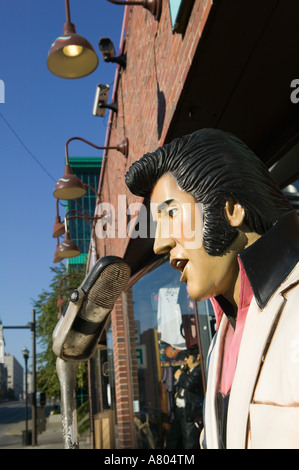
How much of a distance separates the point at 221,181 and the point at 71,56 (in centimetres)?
383

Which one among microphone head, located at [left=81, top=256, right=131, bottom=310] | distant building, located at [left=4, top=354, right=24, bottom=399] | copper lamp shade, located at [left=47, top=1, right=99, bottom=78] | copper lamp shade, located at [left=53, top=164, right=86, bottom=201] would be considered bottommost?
microphone head, located at [left=81, top=256, right=131, bottom=310]

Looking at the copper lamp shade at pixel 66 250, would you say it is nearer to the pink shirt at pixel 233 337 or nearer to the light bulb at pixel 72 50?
the light bulb at pixel 72 50

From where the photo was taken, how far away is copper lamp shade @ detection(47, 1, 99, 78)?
4.62m

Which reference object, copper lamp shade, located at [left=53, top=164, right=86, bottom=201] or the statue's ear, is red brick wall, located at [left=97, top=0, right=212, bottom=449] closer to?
copper lamp shade, located at [left=53, top=164, right=86, bottom=201]

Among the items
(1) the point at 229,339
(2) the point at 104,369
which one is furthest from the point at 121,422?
(1) the point at 229,339

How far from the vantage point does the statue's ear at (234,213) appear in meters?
1.37

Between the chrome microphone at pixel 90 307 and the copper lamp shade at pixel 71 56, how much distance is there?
3326 mm

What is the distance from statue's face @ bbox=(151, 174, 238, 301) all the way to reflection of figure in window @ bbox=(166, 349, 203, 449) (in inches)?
155

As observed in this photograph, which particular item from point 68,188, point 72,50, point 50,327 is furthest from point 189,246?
point 50,327

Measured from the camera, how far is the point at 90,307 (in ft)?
6.43

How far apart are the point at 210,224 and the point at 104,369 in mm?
11208

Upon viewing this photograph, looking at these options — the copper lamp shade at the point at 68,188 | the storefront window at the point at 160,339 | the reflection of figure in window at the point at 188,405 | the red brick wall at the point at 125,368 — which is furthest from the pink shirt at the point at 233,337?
the red brick wall at the point at 125,368

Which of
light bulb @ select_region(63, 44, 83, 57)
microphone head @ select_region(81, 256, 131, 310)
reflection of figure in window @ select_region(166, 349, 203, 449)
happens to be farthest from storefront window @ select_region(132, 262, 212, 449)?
microphone head @ select_region(81, 256, 131, 310)
